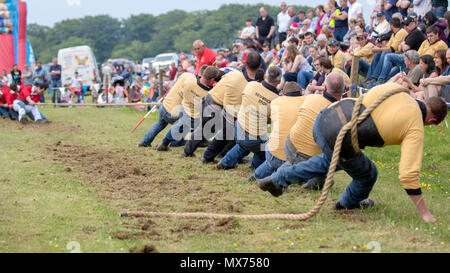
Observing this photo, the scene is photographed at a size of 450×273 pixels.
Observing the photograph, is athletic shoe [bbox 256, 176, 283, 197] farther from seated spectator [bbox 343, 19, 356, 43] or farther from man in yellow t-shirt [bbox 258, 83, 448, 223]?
seated spectator [bbox 343, 19, 356, 43]

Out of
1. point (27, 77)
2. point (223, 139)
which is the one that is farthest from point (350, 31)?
point (27, 77)

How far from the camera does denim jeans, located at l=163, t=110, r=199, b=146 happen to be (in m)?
11.4

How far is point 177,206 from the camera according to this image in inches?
276

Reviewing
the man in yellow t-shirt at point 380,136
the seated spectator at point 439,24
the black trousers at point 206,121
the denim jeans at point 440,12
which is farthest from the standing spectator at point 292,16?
the man in yellow t-shirt at point 380,136

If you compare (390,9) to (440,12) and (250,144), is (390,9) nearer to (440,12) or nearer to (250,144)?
(440,12)

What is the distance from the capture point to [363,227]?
5.68 metres

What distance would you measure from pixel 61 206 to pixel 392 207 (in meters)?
4.40

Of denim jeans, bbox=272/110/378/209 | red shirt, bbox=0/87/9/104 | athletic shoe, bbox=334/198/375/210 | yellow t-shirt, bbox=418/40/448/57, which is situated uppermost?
yellow t-shirt, bbox=418/40/448/57

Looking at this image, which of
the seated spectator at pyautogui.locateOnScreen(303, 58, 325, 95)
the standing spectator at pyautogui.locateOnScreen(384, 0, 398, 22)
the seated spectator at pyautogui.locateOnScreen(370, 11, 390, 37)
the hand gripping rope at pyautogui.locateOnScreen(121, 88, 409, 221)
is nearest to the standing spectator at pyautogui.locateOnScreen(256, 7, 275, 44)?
the standing spectator at pyautogui.locateOnScreen(384, 0, 398, 22)

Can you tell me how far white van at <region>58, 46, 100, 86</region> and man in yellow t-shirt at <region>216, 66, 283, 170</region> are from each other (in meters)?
30.8

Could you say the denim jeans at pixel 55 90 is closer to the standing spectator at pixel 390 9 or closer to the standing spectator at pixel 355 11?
the standing spectator at pixel 355 11

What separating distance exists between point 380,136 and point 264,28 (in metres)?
15.3

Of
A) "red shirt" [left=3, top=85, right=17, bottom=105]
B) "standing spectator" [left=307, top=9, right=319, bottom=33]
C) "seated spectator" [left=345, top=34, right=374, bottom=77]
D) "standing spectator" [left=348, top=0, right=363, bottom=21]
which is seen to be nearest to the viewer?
"seated spectator" [left=345, top=34, right=374, bottom=77]
